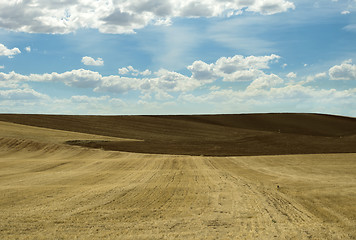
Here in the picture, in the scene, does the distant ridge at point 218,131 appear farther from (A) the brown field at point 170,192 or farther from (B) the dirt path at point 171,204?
(B) the dirt path at point 171,204

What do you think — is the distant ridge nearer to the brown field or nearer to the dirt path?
the brown field

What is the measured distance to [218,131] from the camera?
67688 millimetres

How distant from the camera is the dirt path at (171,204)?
10.5 metres

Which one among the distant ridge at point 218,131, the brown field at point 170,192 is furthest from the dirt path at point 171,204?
the distant ridge at point 218,131

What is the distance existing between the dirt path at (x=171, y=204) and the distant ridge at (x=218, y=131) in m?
15.7

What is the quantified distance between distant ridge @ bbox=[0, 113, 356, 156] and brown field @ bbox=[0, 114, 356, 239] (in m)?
0.53

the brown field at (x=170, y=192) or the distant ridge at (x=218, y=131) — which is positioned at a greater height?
the distant ridge at (x=218, y=131)

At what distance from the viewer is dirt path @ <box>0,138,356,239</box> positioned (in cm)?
1048

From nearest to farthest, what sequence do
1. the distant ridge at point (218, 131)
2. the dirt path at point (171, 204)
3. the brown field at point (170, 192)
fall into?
the dirt path at point (171, 204) → the brown field at point (170, 192) → the distant ridge at point (218, 131)

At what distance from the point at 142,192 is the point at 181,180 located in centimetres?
485

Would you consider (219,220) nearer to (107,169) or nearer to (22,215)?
(22,215)

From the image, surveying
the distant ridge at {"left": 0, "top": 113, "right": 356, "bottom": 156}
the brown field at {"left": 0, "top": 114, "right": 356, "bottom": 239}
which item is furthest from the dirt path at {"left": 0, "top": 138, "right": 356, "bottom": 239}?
the distant ridge at {"left": 0, "top": 113, "right": 356, "bottom": 156}

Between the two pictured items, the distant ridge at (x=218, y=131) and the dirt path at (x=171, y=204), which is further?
the distant ridge at (x=218, y=131)

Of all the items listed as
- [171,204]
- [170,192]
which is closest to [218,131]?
[170,192]
